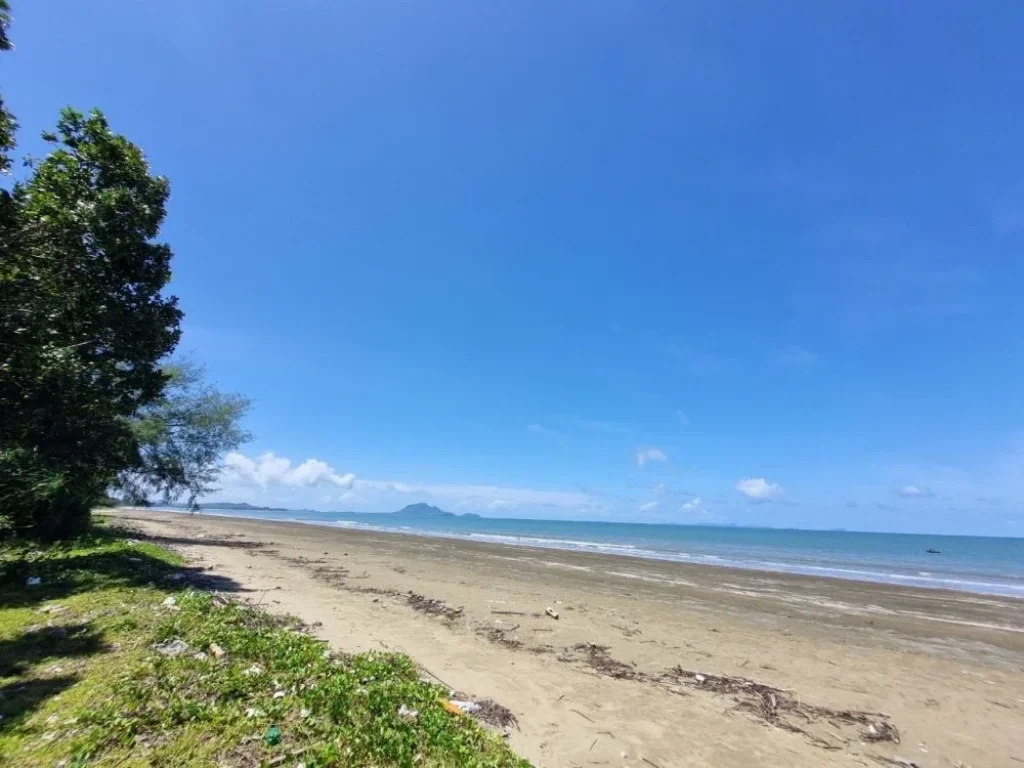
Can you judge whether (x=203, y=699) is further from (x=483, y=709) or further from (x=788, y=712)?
(x=788, y=712)

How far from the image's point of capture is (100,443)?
14375 millimetres

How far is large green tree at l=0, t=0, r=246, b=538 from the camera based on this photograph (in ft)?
36.5

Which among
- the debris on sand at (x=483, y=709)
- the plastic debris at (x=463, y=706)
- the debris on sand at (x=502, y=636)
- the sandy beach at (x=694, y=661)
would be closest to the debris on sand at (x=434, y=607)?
the sandy beach at (x=694, y=661)

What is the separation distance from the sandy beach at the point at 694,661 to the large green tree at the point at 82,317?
238 inches

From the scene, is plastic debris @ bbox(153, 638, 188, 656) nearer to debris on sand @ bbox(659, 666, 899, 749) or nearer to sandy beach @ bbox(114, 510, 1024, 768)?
sandy beach @ bbox(114, 510, 1024, 768)

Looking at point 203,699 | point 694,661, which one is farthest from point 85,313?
point 694,661

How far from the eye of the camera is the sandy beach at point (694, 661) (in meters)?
6.66

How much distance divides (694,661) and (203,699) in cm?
950

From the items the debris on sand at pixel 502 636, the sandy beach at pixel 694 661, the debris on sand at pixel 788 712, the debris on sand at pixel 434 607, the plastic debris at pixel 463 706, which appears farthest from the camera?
the debris on sand at pixel 434 607

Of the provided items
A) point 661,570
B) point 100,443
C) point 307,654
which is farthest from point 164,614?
point 661,570

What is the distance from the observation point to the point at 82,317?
12781 mm

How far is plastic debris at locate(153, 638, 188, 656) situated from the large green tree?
21.3ft

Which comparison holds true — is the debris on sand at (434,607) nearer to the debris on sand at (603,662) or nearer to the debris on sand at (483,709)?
the debris on sand at (603,662)

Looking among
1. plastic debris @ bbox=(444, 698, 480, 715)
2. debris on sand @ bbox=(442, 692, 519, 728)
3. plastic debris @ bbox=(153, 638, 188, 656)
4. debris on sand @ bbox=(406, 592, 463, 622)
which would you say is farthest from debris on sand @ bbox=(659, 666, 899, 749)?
plastic debris @ bbox=(153, 638, 188, 656)
